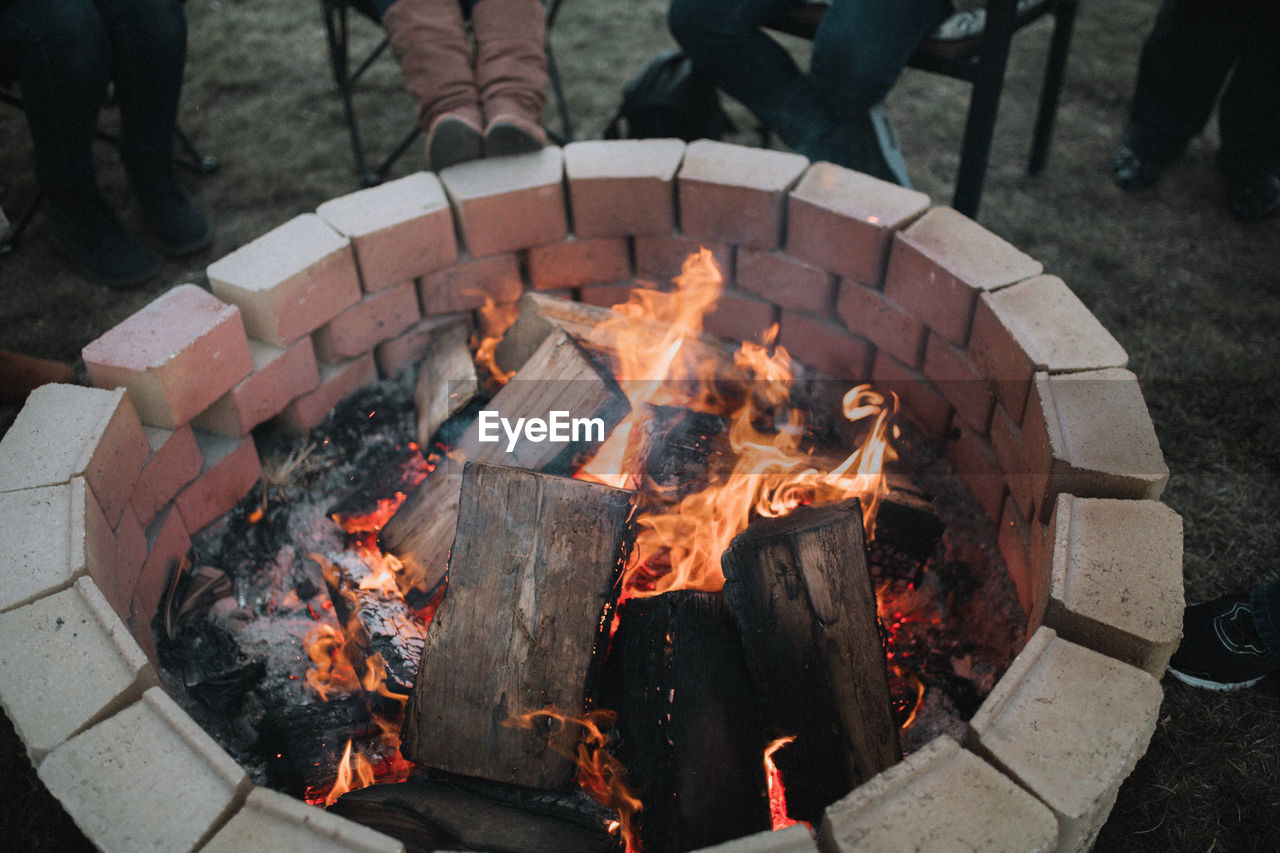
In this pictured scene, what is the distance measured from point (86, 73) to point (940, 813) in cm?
333

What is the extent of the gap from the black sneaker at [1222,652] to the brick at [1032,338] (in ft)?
2.16

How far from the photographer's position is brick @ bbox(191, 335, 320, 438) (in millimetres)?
2391

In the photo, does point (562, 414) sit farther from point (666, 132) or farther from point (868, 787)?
point (666, 132)

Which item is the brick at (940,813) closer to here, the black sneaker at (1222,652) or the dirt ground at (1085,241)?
the dirt ground at (1085,241)

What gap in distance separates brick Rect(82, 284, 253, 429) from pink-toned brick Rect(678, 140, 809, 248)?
4.34 ft

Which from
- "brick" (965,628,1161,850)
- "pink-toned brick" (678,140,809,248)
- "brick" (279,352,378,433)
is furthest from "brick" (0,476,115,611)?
"pink-toned brick" (678,140,809,248)

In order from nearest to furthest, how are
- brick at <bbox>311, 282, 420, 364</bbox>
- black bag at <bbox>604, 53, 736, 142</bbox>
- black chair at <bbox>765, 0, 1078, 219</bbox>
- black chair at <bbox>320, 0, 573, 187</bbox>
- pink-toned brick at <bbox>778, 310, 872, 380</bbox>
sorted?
brick at <bbox>311, 282, 420, 364</bbox>, pink-toned brick at <bbox>778, 310, 872, 380</bbox>, black chair at <bbox>765, 0, 1078, 219</bbox>, black bag at <bbox>604, 53, 736, 142</bbox>, black chair at <bbox>320, 0, 573, 187</bbox>

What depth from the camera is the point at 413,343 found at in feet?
9.33

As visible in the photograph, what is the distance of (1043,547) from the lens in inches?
77.0

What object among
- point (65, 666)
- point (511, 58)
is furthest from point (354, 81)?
point (65, 666)

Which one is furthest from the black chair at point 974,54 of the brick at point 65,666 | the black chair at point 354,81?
the brick at point 65,666

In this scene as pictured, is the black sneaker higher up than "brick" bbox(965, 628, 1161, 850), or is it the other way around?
"brick" bbox(965, 628, 1161, 850)

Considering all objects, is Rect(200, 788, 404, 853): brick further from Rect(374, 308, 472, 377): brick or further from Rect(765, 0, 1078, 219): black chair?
Rect(765, 0, 1078, 219): black chair

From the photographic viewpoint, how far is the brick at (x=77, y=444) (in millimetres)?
1859
